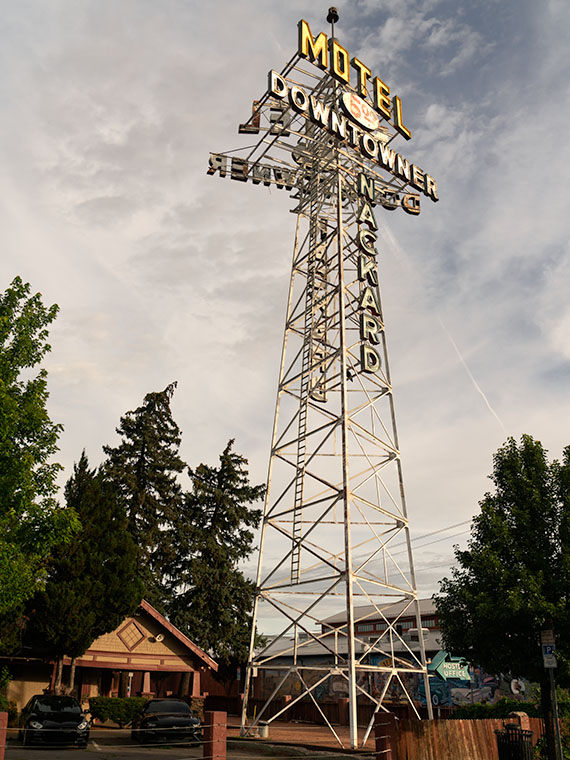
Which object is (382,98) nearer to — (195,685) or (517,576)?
(517,576)

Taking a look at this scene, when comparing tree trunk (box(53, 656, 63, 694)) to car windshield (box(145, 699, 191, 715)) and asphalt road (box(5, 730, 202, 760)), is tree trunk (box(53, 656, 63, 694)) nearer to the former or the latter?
asphalt road (box(5, 730, 202, 760))

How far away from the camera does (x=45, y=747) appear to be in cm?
1995

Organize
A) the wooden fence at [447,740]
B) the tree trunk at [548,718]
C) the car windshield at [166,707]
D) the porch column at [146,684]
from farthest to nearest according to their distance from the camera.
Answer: the porch column at [146,684] < the car windshield at [166,707] < the tree trunk at [548,718] < the wooden fence at [447,740]

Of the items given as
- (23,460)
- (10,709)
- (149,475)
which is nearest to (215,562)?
(149,475)

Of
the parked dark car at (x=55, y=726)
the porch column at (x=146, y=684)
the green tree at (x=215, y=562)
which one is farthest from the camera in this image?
the green tree at (x=215, y=562)

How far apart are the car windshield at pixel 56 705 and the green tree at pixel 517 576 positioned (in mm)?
11916

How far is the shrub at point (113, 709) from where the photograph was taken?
26688mm

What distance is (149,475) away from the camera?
4472 centimetres

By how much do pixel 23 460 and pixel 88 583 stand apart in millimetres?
10768

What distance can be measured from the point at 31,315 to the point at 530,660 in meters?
17.3

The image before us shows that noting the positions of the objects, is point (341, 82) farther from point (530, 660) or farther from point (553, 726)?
point (553, 726)

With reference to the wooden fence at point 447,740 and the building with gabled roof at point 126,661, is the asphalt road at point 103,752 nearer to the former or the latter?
the wooden fence at point 447,740

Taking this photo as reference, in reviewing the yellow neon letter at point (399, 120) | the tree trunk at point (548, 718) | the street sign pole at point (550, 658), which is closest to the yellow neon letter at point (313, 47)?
the yellow neon letter at point (399, 120)

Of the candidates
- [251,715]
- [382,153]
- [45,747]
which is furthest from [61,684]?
[382,153]
